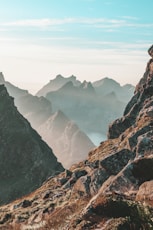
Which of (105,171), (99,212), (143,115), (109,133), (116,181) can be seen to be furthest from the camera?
(109,133)

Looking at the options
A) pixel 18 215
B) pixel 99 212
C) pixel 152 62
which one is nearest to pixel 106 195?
pixel 99 212

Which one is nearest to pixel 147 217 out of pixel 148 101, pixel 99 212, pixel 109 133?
pixel 99 212

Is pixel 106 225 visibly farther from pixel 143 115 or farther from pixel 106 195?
pixel 143 115

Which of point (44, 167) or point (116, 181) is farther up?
point (44, 167)

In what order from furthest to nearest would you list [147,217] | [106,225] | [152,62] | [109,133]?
[152,62]
[109,133]
[106,225]
[147,217]

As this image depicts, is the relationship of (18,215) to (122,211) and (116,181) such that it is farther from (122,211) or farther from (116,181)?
(122,211)

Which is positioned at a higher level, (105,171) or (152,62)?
(152,62)

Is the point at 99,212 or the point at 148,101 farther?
the point at 148,101

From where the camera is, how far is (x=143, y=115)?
64312 millimetres

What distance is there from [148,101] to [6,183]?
5423 inches

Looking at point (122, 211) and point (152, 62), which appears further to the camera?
point (152, 62)

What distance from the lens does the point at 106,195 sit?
1975 centimetres

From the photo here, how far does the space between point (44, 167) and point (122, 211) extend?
7161 inches

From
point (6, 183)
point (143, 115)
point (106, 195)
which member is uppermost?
point (6, 183)
